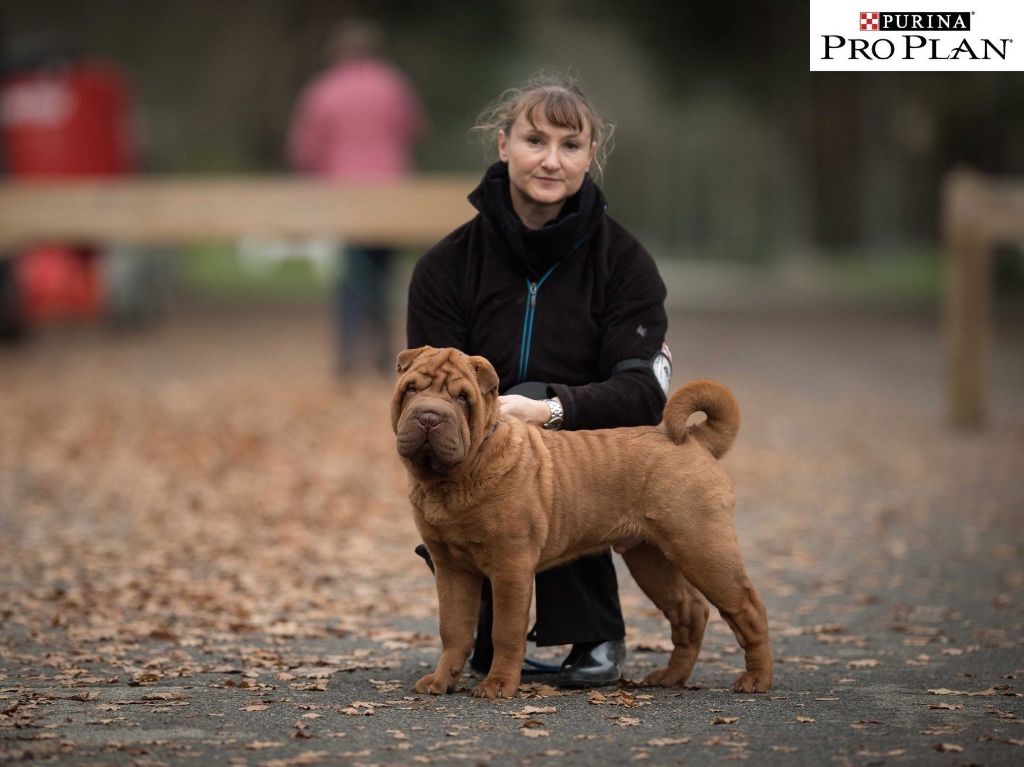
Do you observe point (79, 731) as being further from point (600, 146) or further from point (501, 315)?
point (600, 146)

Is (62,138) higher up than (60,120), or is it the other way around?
(60,120)

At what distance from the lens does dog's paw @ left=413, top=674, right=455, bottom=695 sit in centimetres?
538

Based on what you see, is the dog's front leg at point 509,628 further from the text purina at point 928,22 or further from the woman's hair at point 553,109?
the text purina at point 928,22

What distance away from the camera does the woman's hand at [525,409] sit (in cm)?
549

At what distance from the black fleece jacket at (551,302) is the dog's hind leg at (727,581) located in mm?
572

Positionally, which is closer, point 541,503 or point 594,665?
point 541,503

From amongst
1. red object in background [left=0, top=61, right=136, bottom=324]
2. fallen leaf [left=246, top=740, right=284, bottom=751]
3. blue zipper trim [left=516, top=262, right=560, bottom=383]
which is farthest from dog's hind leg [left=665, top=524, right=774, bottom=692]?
red object in background [left=0, top=61, right=136, bottom=324]

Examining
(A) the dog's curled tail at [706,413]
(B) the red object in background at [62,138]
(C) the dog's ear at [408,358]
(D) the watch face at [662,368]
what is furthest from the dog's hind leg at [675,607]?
(B) the red object in background at [62,138]

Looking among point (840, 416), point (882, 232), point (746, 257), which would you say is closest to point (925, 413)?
point (840, 416)

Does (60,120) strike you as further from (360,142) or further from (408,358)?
(408,358)

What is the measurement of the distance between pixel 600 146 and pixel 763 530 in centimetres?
392

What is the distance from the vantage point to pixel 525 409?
5523 mm

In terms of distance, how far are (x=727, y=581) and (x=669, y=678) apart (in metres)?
0.51

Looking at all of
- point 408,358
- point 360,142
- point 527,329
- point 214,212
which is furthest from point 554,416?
point 360,142
